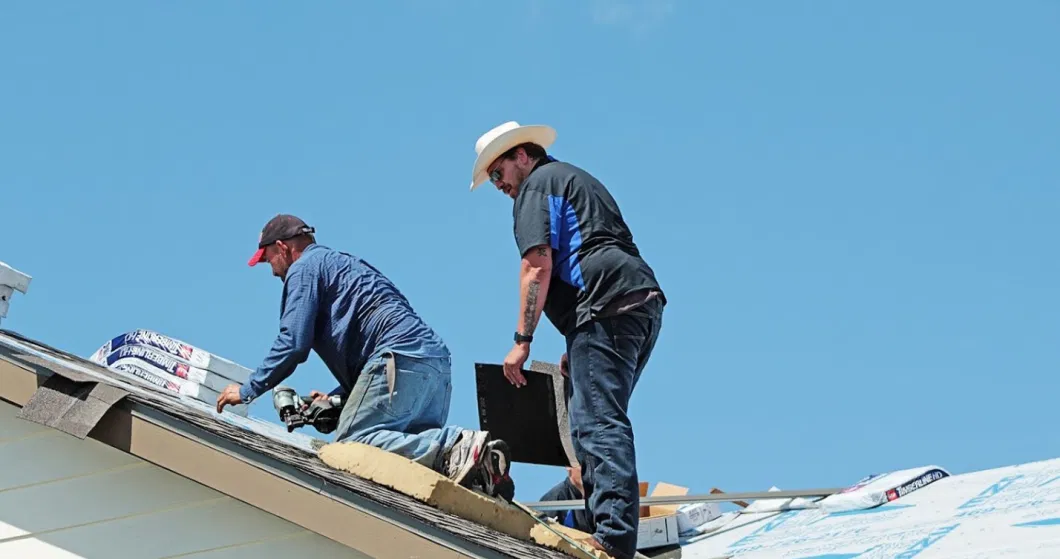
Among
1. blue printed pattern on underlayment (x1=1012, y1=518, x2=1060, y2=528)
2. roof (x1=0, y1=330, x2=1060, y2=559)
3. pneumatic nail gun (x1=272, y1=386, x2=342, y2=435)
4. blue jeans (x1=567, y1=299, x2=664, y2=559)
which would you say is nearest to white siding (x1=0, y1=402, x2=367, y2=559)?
roof (x1=0, y1=330, x2=1060, y2=559)

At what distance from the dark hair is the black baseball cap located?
115 centimetres

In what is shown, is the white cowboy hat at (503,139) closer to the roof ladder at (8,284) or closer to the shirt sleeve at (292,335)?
the shirt sleeve at (292,335)

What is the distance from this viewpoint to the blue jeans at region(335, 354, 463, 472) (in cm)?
595

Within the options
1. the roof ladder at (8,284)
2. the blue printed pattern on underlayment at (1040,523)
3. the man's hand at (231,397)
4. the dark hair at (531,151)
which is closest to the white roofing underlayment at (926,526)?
the blue printed pattern on underlayment at (1040,523)

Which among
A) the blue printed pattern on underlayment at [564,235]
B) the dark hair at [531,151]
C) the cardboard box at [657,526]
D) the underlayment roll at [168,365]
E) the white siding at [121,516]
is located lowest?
the white siding at [121,516]

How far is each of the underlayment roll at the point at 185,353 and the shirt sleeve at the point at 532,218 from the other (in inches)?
204

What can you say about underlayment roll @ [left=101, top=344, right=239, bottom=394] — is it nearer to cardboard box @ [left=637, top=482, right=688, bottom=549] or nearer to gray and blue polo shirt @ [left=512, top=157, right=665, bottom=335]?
cardboard box @ [left=637, top=482, right=688, bottom=549]

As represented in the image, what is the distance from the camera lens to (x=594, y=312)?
18.6 feet

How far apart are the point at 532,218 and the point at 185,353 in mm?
5547

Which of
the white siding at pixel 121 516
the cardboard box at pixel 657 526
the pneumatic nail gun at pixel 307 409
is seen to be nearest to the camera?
the white siding at pixel 121 516

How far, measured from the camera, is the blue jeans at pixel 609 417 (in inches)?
214

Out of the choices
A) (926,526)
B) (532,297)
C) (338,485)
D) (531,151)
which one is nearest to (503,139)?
(531,151)

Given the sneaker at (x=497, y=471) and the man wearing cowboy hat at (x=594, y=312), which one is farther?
the sneaker at (x=497, y=471)

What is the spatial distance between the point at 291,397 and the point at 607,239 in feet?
5.67
